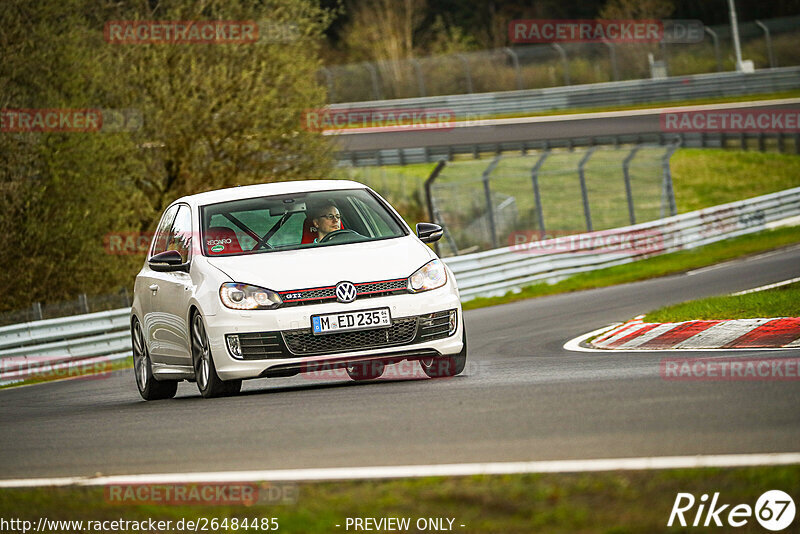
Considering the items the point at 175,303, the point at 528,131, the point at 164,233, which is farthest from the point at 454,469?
the point at 528,131

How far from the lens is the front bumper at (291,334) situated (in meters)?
9.24

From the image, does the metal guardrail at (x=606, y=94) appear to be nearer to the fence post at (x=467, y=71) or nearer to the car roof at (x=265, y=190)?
the fence post at (x=467, y=71)

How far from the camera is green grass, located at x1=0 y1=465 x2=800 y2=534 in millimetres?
4555

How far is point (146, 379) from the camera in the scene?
11.2m

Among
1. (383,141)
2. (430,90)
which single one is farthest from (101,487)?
(430,90)

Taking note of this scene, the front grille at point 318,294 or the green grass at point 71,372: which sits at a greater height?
the front grille at point 318,294

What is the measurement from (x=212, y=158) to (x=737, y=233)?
11.4 m

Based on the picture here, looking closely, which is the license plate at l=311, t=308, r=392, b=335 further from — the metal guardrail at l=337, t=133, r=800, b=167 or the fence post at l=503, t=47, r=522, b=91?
the fence post at l=503, t=47, r=522, b=91

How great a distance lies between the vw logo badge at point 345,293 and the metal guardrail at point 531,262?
10.6 m

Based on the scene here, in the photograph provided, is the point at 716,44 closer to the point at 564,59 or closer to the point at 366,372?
the point at 564,59

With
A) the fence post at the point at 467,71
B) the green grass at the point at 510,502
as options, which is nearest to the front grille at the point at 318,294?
the green grass at the point at 510,502

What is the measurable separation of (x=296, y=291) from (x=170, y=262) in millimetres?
1289

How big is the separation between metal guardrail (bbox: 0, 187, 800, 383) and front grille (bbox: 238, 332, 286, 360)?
10254 millimetres

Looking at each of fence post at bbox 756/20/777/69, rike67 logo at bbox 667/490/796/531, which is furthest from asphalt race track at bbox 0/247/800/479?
fence post at bbox 756/20/777/69
